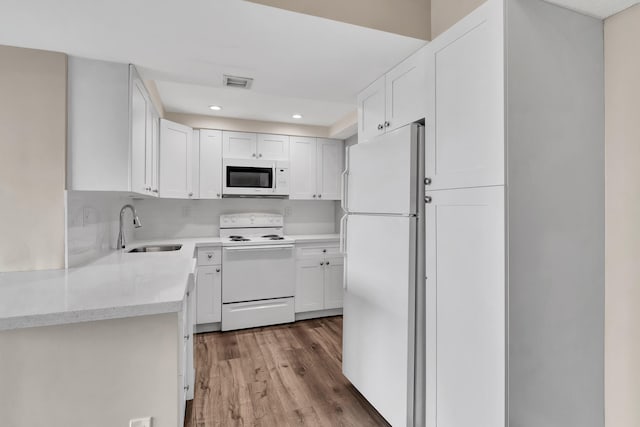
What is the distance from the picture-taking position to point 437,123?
158 centimetres

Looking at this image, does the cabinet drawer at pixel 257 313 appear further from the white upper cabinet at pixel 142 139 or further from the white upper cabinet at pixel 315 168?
the white upper cabinet at pixel 142 139

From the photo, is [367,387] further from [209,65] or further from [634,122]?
Result: [209,65]

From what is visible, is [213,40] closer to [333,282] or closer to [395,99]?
[395,99]

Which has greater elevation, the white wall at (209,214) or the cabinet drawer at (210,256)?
the white wall at (209,214)

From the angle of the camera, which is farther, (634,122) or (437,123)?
(437,123)

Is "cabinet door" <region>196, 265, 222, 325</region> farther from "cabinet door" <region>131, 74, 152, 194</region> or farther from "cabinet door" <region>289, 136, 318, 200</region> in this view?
"cabinet door" <region>289, 136, 318, 200</region>

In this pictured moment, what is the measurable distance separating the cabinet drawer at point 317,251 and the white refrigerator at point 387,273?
146 cm

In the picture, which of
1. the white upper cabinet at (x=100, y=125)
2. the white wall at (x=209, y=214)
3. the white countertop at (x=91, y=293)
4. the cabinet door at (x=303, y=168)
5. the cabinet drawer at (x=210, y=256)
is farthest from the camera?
the cabinet door at (x=303, y=168)

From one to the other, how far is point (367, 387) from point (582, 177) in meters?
1.67

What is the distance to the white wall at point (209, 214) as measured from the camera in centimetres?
373

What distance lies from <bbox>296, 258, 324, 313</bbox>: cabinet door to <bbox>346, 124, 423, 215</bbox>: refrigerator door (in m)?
1.61

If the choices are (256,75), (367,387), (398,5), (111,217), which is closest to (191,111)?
(111,217)

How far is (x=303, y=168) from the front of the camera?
13.5 ft

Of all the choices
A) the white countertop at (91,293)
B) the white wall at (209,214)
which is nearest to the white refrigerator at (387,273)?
the white countertop at (91,293)
